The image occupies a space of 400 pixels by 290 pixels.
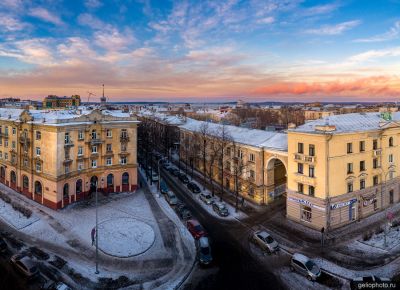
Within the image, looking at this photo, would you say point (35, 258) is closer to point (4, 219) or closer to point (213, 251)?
point (4, 219)

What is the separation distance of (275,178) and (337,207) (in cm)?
1271

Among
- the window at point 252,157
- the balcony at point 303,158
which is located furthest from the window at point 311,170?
the window at point 252,157

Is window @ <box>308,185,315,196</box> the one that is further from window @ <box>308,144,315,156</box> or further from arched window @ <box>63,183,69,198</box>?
arched window @ <box>63,183,69,198</box>

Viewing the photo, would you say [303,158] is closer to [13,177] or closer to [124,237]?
[124,237]

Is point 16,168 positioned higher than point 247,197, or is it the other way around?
point 16,168

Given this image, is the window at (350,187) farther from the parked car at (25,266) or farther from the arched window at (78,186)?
the arched window at (78,186)

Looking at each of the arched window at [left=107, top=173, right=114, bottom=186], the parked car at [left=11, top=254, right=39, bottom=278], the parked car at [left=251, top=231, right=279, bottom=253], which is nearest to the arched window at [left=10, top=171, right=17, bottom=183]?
the arched window at [left=107, top=173, right=114, bottom=186]

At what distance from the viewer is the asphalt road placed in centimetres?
3114

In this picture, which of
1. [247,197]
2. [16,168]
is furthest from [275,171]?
[16,168]

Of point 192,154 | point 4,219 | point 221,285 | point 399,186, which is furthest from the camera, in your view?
point 192,154

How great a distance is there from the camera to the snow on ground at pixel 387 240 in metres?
37.9

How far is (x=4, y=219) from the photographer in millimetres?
47031

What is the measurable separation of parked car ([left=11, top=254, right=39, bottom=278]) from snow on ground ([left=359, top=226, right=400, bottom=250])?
3761cm

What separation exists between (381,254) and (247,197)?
23596mm
